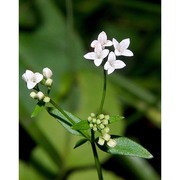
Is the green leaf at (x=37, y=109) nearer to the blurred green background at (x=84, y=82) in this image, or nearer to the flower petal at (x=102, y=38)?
the flower petal at (x=102, y=38)

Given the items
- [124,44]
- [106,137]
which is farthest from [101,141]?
[124,44]

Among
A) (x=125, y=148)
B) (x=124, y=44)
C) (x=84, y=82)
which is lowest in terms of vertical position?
(x=125, y=148)

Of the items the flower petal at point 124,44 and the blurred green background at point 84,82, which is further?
the blurred green background at point 84,82

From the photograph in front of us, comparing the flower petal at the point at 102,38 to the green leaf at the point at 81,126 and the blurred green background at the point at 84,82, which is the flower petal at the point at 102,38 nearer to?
the green leaf at the point at 81,126

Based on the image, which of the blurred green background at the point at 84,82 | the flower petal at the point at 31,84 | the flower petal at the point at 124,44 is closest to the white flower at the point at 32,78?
the flower petal at the point at 31,84

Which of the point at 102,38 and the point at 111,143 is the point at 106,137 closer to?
the point at 111,143

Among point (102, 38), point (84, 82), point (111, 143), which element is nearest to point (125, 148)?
point (111, 143)

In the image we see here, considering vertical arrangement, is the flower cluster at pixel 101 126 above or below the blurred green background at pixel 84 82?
below

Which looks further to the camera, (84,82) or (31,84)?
(84,82)

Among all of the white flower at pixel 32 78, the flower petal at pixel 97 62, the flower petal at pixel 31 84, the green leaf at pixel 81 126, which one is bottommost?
the green leaf at pixel 81 126

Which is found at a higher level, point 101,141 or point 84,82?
point 84,82
